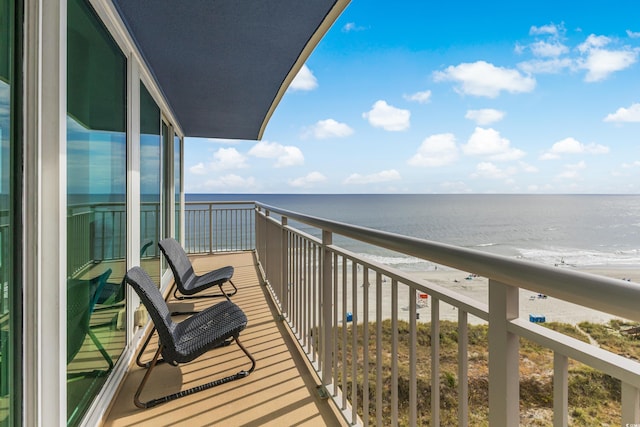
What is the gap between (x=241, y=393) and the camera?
1.89 m

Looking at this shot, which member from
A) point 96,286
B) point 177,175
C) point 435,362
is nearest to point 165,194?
point 177,175

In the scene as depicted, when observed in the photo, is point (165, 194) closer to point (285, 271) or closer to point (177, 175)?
point (177, 175)

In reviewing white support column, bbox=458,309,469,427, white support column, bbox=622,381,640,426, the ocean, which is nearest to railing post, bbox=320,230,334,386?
white support column, bbox=458,309,469,427

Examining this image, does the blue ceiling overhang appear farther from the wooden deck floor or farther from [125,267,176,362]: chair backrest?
the wooden deck floor

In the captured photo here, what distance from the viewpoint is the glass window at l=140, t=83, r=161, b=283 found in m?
2.75

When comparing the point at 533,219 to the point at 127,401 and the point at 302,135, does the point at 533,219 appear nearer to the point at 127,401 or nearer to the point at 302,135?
the point at 302,135

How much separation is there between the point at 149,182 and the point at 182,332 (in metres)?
1.63

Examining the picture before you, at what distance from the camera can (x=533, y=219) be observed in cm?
3906

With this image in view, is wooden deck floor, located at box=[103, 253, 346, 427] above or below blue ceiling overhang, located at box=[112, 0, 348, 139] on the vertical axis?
below

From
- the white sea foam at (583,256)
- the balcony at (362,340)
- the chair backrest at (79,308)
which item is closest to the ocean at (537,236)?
the white sea foam at (583,256)

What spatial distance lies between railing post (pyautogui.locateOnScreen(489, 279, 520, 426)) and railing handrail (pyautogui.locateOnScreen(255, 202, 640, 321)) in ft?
0.16

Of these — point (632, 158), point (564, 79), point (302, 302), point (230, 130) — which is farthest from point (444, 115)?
A: point (302, 302)

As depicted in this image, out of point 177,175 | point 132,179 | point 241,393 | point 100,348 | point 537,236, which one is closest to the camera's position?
point 100,348

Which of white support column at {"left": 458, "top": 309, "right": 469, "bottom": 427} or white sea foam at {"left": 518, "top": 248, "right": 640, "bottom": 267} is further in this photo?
white sea foam at {"left": 518, "top": 248, "right": 640, "bottom": 267}
